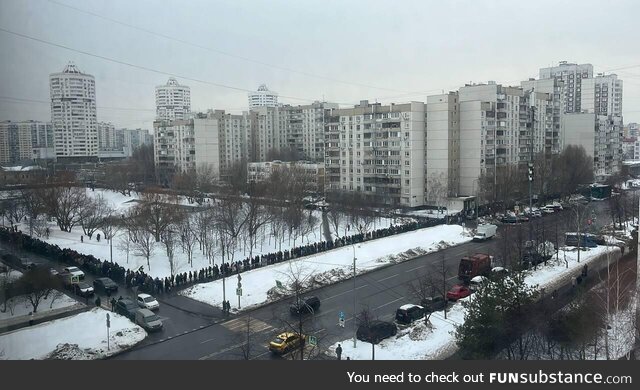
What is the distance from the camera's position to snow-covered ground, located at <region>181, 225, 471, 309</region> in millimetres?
5672

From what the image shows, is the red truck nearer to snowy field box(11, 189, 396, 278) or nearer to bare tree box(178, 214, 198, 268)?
snowy field box(11, 189, 396, 278)

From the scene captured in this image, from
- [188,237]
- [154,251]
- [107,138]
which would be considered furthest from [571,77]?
[154,251]

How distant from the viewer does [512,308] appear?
334cm

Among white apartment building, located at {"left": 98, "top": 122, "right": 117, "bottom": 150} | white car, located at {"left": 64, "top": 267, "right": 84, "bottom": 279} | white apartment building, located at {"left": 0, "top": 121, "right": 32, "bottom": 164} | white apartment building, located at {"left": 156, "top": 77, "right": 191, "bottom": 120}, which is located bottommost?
white car, located at {"left": 64, "top": 267, "right": 84, "bottom": 279}

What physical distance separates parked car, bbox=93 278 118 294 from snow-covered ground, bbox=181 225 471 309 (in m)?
0.76

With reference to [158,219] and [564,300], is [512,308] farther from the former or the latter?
[158,219]

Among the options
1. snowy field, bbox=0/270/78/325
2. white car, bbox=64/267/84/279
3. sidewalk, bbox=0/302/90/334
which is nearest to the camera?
sidewalk, bbox=0/302/90/334

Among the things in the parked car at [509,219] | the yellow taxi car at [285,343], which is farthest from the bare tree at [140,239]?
the parked car at [509,219]

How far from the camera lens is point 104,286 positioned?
5.62m

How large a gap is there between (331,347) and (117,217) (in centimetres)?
577

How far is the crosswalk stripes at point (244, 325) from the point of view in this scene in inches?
179

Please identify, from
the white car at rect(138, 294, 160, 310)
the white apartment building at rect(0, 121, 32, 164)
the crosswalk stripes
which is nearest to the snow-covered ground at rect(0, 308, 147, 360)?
the white car at rect(138, 294, 160, 310)

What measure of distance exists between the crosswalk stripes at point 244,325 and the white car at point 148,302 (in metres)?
0.82

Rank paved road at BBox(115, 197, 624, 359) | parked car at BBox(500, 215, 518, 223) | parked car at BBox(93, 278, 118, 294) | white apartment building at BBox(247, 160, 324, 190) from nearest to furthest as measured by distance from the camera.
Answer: paved road at BBox(115, 197, 624, 359) → parked car at BBox(93, 278, 118, 294) → parked car at BBox(500, 215, 518, 223) → white apartment building at BBox(247, 160, 324, 190)
